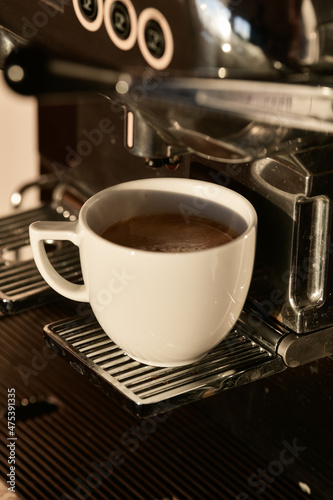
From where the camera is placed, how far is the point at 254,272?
512 millimetres

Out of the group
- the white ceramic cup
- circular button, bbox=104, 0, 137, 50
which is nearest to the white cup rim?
the white ceramic cup

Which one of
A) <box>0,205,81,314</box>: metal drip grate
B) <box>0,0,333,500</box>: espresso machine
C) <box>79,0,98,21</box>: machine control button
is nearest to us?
<box>0,0,333,500</box>: espresso machine

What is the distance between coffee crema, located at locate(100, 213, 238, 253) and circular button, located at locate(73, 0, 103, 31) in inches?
5.0

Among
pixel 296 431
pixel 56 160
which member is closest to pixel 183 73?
pixel 296 431

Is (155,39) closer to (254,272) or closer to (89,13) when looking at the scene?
(89,13)

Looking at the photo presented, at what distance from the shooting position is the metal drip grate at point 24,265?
0.58m

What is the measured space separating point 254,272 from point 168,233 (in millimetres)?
64

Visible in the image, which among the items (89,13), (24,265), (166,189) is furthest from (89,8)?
(24,265)

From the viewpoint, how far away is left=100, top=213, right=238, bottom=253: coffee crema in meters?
0.48

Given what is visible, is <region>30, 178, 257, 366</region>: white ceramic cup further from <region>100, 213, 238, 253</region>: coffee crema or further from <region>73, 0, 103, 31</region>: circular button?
<region>73, 0, 103, 31</region>: circular button

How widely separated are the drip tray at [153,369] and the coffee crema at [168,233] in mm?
69

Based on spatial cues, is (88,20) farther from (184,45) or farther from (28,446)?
(28,446)

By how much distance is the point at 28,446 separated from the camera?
1.87 ft

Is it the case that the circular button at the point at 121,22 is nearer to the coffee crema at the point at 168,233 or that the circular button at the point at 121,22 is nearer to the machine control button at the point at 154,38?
the machine control button at the point at 154,38
